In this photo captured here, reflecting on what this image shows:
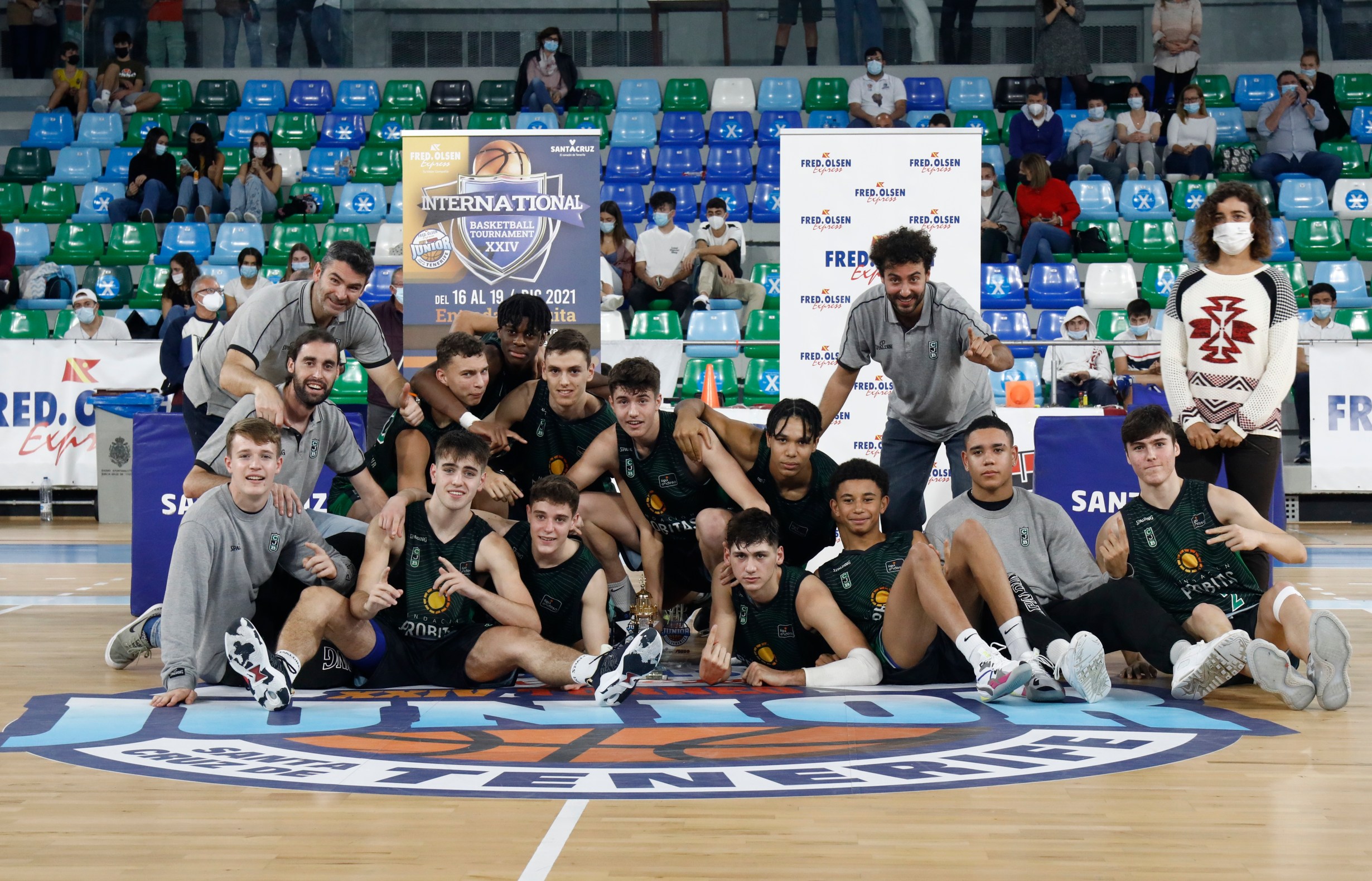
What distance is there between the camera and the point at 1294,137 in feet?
47.7

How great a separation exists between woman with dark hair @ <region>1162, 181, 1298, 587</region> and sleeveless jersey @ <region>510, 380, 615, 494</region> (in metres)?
2.55

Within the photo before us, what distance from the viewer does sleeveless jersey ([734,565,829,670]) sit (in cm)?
541

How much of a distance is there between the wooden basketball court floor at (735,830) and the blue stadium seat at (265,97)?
1402 centimetres

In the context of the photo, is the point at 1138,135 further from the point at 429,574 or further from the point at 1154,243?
the point at 429,574

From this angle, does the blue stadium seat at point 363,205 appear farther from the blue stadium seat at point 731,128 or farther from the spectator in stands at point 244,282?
the blue stadium seat at point 731,128

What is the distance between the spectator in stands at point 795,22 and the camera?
52.1 feet

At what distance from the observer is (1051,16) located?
15.4 m

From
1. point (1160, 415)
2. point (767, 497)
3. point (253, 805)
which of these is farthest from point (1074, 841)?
point (767, 497)

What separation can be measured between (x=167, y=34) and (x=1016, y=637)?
15025 mm

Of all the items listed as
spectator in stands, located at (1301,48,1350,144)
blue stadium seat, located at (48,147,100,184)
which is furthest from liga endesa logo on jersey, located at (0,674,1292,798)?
blue stadium seat, located at (48,147,100,184)

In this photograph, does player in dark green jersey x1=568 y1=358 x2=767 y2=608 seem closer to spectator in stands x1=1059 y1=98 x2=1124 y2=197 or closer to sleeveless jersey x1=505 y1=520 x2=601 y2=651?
sleeveless jersey x1=505 y1=520 x2=601 y2=651

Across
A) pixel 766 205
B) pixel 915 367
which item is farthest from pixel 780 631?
pixel 766 205

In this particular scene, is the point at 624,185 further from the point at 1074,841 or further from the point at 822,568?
the point at 1074,841

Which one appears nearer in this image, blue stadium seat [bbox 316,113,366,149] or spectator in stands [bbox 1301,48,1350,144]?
spectator in stands [bbox 1301,48,1350,144]
